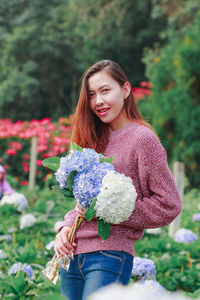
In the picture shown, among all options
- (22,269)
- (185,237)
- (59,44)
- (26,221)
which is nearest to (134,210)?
(22,269)

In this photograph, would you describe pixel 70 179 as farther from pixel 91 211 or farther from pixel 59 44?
pixel 59 44

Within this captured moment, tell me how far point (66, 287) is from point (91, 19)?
55.2 ft

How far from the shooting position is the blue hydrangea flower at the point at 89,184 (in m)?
1.47

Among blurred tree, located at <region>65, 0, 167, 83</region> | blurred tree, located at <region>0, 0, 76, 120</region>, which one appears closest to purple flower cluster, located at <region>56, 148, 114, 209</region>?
blurred tree, located at <region>0, 0, 76, 120</region>

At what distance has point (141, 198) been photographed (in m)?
1.71

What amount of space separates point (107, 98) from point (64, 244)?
0.65 meters

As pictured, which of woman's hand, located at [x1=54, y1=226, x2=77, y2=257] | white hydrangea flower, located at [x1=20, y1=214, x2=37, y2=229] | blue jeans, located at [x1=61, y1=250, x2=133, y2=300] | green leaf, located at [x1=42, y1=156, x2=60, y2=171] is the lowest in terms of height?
white hydrangea flower, located at [x1=20, y1=214, x2=37, y2=229]

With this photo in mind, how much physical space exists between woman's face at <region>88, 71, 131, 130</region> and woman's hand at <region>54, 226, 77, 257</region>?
0.51 meters

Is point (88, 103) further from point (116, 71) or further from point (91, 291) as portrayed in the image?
point (91, 291)

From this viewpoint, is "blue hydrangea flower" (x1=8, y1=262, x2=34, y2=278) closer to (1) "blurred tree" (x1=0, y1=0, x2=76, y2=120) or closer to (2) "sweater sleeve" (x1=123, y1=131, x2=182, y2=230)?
(2) "sweater sleeve" (x1=123, y1=131, x2=182, y2=230)

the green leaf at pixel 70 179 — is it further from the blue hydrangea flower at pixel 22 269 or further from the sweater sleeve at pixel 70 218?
the blue hydrangea flower at pixel 22 269

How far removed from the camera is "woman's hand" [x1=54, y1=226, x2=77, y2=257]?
1674mm

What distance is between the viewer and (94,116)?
1955mm

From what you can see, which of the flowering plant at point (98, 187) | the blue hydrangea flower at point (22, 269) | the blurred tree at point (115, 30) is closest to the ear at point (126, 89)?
the flowering plant at point (98, 187)
